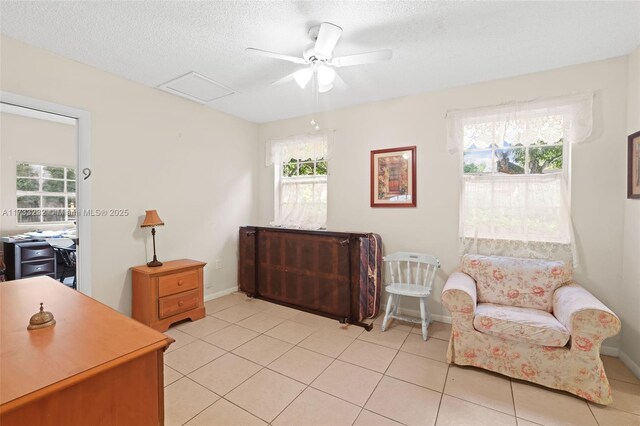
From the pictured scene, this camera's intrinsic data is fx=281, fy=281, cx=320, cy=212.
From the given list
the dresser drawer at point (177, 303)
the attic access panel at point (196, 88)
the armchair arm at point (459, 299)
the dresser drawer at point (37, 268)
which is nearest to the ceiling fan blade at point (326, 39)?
the attic access panel at point (196, 88)

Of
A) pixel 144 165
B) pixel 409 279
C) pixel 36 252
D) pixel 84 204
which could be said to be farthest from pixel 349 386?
Answer: pixel 36 252

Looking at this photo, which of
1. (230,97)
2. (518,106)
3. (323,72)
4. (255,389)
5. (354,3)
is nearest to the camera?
(354,3)

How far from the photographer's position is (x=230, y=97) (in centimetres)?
341

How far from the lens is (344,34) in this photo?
2.12 m

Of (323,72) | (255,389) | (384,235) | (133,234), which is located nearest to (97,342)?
(255,389)

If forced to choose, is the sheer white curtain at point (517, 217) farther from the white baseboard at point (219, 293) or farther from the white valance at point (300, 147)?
the white baseboard at point (219, 293)

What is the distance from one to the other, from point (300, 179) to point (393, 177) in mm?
1395

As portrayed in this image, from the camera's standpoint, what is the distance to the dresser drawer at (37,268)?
395 centimetres

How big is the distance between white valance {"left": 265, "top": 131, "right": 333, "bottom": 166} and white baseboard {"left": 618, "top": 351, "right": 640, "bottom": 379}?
11.3 feet

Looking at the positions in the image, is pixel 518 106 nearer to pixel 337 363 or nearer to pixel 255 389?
pixel 337 363

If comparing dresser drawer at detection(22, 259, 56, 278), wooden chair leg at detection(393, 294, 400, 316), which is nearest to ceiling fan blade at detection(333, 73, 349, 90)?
wooden chair leg at detection(393, 294, 400, 316)

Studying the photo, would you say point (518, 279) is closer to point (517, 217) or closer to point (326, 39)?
point (517, 217)

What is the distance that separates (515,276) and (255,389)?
2397 mm

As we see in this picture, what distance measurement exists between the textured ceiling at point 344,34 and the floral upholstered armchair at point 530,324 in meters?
1.83
